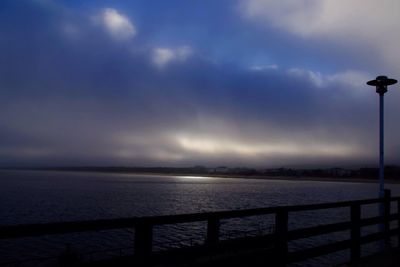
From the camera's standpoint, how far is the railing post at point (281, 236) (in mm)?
6816

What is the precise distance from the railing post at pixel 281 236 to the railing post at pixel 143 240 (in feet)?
8.94

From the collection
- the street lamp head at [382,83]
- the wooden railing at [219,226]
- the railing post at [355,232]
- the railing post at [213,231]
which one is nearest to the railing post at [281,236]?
the wooden railing at [219,226]

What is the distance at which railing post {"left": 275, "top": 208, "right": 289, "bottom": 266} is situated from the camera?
682 cm

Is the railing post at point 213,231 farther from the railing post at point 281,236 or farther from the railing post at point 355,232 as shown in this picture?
the railing post at point 355,232

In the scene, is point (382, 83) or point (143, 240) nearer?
point (143, 240)

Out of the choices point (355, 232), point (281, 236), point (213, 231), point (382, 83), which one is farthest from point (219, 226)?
point (382, 83)

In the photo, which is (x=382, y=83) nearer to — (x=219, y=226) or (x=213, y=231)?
(x=219, y=226)

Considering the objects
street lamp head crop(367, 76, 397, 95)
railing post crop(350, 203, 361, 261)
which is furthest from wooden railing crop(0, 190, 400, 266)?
street lamp head crop(367, 76, 397, 95)

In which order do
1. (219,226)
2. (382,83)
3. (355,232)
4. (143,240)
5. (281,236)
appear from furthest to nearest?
(382,83) → (355,232) → (281,236) → (219,226) → (143,240)

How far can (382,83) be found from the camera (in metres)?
13.1

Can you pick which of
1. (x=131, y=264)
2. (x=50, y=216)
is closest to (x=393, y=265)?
(x=131, y=264)

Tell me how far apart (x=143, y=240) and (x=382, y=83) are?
35.8 feet

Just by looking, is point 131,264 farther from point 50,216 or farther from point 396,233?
point 50,216

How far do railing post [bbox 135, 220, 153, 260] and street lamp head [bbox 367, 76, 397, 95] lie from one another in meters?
10.8
